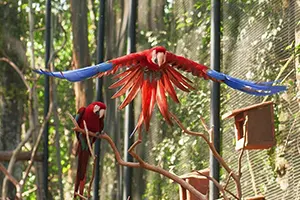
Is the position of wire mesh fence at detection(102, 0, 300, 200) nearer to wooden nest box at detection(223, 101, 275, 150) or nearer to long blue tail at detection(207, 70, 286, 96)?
wooden nest box at detection(223, 101, 275, 150)

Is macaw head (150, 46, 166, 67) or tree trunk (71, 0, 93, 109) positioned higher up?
tree trunk (71, 0, 93, 109)

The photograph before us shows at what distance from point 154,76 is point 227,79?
31 cm

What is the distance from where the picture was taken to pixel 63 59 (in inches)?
412

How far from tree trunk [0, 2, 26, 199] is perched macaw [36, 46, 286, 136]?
389 cm

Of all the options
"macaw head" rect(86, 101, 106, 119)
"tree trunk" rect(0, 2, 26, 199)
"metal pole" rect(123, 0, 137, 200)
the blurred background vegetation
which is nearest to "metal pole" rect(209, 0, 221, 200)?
the blurred background vegetation

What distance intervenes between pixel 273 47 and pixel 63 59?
5.78 metres

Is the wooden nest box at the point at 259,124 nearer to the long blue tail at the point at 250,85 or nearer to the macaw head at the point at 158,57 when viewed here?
the long blue tail at the point at 250,85

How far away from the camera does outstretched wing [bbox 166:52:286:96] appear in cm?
416

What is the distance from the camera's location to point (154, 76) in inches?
163

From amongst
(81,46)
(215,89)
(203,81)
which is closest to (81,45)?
(81,46)

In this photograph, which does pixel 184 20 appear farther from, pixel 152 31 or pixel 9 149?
pixel 9 149

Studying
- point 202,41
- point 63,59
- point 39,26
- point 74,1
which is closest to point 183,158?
point 202,41

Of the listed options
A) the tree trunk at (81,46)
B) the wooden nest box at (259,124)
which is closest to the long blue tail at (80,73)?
the wooden nest box at (259,124)

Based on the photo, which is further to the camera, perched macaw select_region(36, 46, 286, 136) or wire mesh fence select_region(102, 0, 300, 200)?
wire mesh fence select_region(102, 0, 300, 200)
